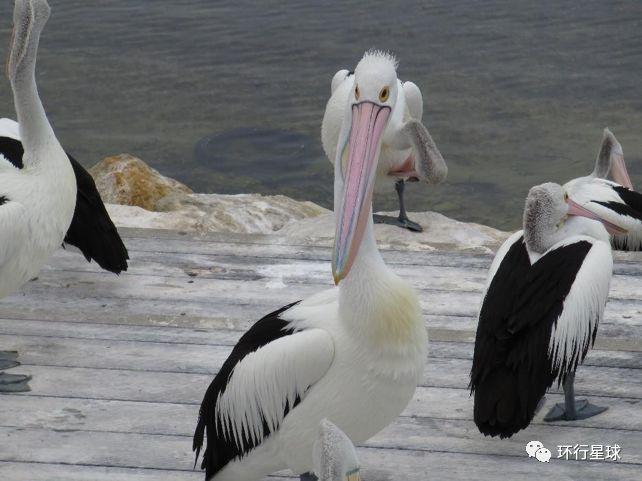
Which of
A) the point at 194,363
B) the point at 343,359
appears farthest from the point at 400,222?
the point at 343,359

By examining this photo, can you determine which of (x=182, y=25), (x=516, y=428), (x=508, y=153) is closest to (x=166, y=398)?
(x=516, y=428)

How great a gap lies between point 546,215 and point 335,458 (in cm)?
220

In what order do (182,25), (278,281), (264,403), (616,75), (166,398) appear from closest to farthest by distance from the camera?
(264,403) → (166,398) → (278,281) → (616,75) → (182,25)

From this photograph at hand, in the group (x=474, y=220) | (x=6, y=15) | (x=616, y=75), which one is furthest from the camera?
(x=6, y=15)

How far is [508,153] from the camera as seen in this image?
941cm

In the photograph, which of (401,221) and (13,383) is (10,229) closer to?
(13,383)

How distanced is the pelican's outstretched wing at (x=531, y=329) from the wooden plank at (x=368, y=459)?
0.39 feet

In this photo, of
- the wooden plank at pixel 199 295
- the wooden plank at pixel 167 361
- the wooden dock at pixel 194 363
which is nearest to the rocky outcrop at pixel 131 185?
the wooden dock at pixel 194 363

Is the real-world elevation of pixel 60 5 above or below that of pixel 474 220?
above

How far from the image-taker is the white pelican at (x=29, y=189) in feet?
11.8

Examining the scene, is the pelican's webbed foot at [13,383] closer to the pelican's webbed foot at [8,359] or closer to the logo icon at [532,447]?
the pelican's webbed foot at [8,359]

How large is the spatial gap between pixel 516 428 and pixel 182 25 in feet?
32.0

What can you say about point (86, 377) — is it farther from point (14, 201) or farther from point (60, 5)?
point (60, 5)

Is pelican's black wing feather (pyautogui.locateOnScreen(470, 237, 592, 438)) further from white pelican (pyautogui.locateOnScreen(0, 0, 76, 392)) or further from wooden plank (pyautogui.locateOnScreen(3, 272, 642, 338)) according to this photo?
white pelican (pyautogui.locateOnScreen(0, 0, 76, 392))
